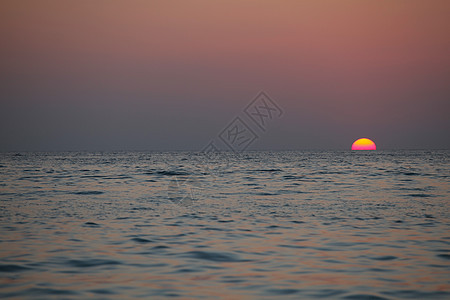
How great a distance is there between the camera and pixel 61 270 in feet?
28.6

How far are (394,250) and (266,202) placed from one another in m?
9.51

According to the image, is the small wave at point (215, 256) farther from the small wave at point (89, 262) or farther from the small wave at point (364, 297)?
the small wave at point (364, 297)

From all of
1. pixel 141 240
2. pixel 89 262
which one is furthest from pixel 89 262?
A: pixel 141 240

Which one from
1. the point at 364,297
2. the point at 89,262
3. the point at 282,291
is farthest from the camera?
the point at 89,262

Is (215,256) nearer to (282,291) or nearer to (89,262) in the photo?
(89,262)

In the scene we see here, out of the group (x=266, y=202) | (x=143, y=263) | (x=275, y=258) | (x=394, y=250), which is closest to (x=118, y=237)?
(x=143, y=263)

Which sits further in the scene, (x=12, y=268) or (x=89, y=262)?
(x=89, y=262)

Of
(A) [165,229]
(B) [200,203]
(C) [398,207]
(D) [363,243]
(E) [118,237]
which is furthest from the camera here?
(B) [200,203]

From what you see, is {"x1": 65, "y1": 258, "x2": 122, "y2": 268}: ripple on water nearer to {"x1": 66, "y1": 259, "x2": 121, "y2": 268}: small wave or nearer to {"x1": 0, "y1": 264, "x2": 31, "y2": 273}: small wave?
{"x1": 66, "y1": 259, "x2": 121, "y2": 268}: small wave

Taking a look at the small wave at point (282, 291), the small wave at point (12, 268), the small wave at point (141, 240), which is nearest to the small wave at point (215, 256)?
the small wave at point (141, 240)

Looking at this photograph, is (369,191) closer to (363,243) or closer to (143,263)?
(363,243)

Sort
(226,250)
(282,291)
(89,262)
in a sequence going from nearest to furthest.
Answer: (282,291)
(89,262)
(226,250)

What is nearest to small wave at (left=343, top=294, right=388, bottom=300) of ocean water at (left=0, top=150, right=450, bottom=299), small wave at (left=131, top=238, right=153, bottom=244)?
ocean water at (left=0, top=150, right=450, bottom=299)

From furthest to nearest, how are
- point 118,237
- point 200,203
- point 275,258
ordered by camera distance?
point 200,203 → point 118,237 → point 275,258
